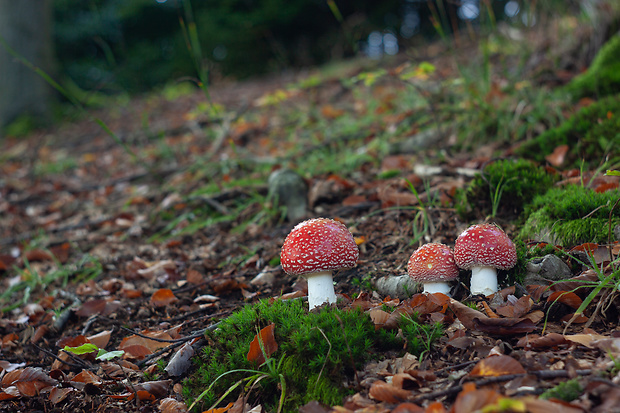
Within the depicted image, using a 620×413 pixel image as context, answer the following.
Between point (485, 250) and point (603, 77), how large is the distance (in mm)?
3395

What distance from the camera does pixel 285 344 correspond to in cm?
234

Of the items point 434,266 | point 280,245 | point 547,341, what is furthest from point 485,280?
point 280,245

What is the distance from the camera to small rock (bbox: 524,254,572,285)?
2566 mm

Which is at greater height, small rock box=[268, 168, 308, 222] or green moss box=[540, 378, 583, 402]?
small rock box=[268, 168, 308, 222]

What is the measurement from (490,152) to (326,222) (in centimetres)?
260

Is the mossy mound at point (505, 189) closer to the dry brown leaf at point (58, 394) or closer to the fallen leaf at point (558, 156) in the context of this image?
the fallen leaf at point (558, 156)

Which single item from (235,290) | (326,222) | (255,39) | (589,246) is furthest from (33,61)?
(589,246)

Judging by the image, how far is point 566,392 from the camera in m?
1.72

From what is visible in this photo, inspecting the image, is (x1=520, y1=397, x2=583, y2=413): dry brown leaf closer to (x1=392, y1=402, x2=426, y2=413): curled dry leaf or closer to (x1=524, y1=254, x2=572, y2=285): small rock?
(x1=392, y1=402, x2=426, y2=413): curled dry leaf

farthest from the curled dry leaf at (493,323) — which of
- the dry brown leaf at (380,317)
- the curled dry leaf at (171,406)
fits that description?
the curled dry leaf at (171,406)

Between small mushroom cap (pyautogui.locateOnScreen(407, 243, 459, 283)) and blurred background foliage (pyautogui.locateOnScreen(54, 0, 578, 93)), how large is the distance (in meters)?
11.2


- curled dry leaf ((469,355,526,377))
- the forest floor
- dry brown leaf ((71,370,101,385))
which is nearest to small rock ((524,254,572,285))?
the forest floor

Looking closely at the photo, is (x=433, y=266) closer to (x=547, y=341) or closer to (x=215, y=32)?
(x=547, y=341)

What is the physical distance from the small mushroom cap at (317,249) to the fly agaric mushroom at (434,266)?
1.23 feet
